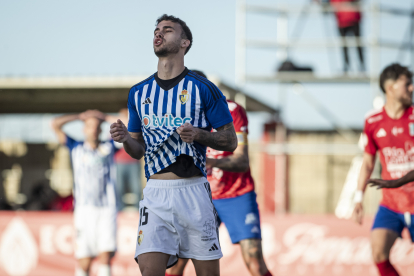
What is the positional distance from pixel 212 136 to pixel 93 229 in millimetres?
4260

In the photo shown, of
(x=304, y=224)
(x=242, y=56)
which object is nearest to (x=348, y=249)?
(x=304, y=224)

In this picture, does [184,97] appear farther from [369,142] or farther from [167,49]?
[369,142]

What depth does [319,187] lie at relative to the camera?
14.6m

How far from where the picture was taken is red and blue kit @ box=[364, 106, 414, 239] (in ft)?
18.2

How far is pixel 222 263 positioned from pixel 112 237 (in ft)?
7.67

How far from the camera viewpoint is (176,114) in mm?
3910

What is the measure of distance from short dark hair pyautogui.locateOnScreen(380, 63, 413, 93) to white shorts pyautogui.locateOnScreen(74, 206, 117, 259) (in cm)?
402

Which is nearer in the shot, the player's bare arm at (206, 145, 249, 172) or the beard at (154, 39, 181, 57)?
the beard at (154, 39, 181, 57)

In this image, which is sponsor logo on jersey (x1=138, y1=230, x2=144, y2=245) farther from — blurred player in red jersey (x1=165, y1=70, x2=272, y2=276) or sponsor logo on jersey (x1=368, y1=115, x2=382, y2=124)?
sponsor logo on jersey (x1=368, y1=115, x2=382, y2=124)

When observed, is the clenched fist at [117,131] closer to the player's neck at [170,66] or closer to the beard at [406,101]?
the player's neck at [170,66]

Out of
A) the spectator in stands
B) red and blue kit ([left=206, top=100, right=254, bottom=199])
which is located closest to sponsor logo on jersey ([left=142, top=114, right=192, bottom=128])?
red and blue kit ([left=206, top=100, right=254, bottom=199])

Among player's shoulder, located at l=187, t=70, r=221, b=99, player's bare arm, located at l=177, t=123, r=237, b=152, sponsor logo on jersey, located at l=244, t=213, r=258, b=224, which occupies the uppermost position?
player's shoulder, located at l=187, t=70, r=221, b=99

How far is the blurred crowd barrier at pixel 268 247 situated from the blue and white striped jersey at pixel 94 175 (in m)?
1.91

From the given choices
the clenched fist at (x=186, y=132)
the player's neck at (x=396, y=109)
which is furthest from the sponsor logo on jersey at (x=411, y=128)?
the clenched fist at (x=186, y=132)
